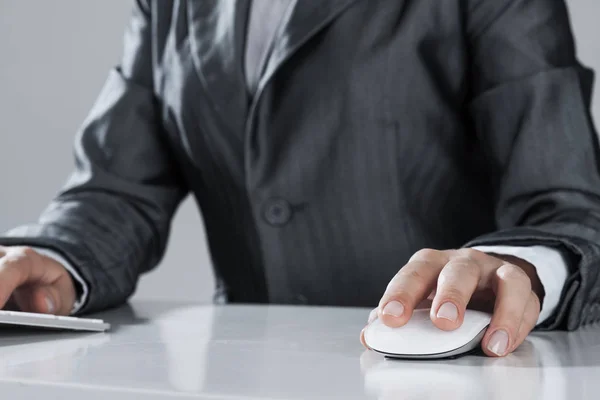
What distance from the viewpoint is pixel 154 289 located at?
2.36m

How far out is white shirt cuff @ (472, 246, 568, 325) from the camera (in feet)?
2.32

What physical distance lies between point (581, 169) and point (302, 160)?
0.34 m

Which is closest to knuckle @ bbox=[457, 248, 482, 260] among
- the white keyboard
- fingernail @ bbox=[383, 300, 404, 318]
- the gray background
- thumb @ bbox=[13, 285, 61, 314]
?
fingernail @ bbox=[383, 300, 404, 318]

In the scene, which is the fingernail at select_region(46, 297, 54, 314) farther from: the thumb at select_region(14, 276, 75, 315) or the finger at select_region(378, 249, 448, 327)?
the finger at select_region(378, 249, 448, 327)

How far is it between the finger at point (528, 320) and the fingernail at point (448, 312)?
0.19 ft

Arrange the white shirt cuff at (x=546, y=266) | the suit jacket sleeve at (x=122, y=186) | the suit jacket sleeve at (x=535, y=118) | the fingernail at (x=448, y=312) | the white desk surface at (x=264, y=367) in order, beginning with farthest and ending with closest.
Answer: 1. the suit jacket sleeve at (x=122, y=186)
2. the suit jacket sleeve at (x=535, y=118)
3. the white shirt cuff at (x=546, y=266)
4. the fingernail at (x=448, y=312)
5. the white desk surface at (x=264, y=367)

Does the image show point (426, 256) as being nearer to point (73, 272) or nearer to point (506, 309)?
point (506, 309)

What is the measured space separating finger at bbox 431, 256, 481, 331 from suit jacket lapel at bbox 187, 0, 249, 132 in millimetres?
516

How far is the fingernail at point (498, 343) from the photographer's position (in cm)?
54

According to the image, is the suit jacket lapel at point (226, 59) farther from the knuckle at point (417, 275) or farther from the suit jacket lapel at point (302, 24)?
the knuckle at point (417, 275)

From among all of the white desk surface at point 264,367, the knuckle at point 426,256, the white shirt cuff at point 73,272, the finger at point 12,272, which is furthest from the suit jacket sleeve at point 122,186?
the knuckle at point 426,256

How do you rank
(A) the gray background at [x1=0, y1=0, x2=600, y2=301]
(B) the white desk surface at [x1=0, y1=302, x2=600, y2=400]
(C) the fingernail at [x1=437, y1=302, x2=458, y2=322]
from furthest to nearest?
(A) the gray background at [x1=0, y1=0, x2=600, y2=301] < (C) the fingernail at [x1=437, y1=302, x2=458, y2=322] < (B) the white desk surface at [x1=0, y1=302, x2=600, y2=400]

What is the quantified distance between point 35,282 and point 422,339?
44 centimetres

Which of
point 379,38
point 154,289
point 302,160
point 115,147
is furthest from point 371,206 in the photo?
point 154,289
